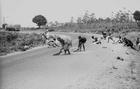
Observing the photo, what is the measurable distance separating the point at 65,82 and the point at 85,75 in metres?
1.82

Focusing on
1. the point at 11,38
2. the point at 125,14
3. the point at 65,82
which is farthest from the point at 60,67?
the point at 125,14

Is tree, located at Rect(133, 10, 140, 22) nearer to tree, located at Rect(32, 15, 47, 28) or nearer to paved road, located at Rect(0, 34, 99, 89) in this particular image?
tree, located at Rect(32, 15, 47, 28)

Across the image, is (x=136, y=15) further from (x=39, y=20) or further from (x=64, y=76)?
(x=64, y=76)

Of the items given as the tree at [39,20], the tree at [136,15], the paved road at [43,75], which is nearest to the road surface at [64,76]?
the paved road at [43,75]

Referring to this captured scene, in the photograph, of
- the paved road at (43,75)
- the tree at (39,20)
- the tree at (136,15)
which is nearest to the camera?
the paved road at (43,75)

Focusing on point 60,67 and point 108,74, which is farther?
point 60,67

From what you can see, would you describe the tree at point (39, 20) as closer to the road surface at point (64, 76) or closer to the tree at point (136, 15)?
the tree at point (136, 15)

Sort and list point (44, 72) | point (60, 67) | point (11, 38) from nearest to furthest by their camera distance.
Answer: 1. point (44, 72)
2. point (60, 67)
3. point (11, 38)

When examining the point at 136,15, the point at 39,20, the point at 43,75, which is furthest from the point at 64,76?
the point at 39,20

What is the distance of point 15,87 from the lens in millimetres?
9906

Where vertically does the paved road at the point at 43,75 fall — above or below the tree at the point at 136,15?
below

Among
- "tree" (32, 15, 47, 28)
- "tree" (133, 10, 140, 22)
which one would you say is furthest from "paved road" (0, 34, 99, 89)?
"tree" (32, 15, 47, 28)

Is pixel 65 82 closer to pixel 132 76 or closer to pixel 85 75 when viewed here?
pixel 85 75

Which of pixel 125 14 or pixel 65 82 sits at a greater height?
pixel 125 14
